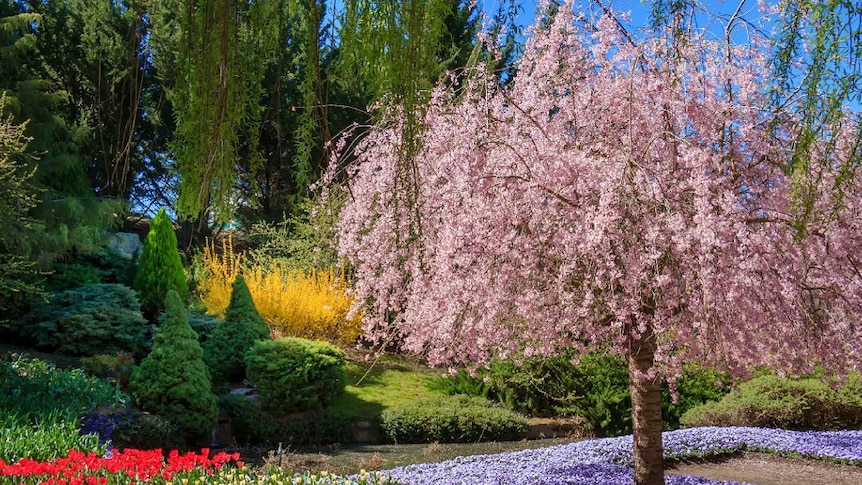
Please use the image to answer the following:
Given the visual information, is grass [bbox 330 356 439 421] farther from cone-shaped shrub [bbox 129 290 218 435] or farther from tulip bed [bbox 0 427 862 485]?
tulip bed [bbox 0 427 862 485]

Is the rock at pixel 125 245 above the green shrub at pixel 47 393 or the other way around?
above

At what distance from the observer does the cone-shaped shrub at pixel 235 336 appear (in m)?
9.88

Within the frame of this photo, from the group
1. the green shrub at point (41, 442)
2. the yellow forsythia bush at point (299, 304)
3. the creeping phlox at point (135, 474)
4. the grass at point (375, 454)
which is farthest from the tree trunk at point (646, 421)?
the yellow forsythia bush at point (299, 304)

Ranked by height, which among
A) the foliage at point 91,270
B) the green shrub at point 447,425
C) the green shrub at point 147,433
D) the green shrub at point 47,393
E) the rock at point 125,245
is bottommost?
the green shrub at point 447,425

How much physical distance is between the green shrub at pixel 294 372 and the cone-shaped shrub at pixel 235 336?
0.60 metres

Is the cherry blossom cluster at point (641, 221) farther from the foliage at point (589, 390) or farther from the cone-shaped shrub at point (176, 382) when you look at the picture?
the foliage at point (589, 390)

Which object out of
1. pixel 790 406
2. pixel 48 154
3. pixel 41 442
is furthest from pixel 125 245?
pixel 790 406

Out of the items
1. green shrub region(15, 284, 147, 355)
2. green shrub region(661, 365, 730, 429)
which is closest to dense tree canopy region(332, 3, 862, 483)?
green shrub region(661, 365, 730, 429)

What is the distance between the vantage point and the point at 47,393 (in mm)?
6914

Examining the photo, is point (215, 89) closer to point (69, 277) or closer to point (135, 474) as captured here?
point (135, 474)

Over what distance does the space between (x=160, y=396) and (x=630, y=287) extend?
551cm

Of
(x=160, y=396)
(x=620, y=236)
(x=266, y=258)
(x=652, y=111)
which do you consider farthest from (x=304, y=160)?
(x=266, y=258)

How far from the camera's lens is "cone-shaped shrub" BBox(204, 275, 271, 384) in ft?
32.4

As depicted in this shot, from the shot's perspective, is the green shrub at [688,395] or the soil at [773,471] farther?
the green shrub at [688,395]
